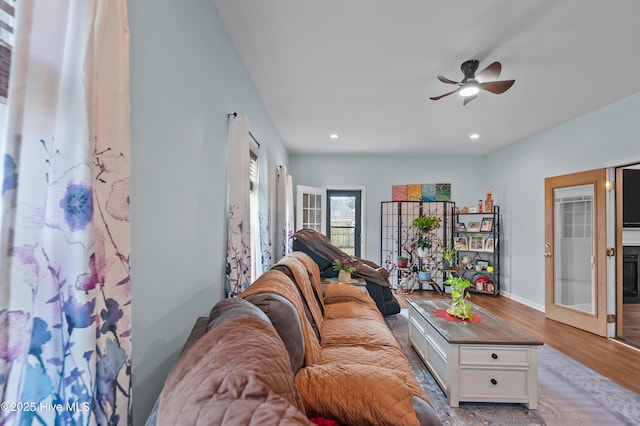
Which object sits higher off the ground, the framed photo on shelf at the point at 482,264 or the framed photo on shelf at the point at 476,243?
the framed photo on shelf at the point at 476,243

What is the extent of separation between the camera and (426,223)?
5.42 meters

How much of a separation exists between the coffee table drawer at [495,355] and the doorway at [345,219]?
4113 millimetres

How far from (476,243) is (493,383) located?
4.14 metres

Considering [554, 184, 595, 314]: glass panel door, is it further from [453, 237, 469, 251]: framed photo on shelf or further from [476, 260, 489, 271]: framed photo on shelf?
[453, 237, 469, 251]: framed photo on shelf

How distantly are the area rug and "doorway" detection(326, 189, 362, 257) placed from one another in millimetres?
3622

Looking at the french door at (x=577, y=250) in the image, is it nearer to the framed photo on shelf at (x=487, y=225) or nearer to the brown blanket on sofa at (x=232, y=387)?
the framed photo on shelf at (x=487, y=225)

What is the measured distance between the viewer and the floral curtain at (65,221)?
60cm

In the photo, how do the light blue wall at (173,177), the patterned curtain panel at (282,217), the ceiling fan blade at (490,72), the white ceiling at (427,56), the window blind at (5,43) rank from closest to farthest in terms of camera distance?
the window blind at (5,43) → the light blue wall at (173,177) → the white ceiling at (427,56) → the ceiling fan blade at (490,72) → the patterned curtain panel at (282,217)

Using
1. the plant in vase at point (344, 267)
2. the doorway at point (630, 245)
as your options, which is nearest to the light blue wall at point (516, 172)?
the doorway at point (630, 245)

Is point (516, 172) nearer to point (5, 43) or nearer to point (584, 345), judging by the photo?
point (584, 345)

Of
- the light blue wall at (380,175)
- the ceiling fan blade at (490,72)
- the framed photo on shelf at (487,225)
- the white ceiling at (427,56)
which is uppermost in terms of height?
the white ceiling at (427,56)

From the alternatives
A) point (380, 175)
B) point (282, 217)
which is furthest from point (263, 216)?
point (380, 175)

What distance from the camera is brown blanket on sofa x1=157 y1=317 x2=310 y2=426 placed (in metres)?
0.54

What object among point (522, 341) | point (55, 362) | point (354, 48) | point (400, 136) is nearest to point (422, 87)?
point (354, 48)
